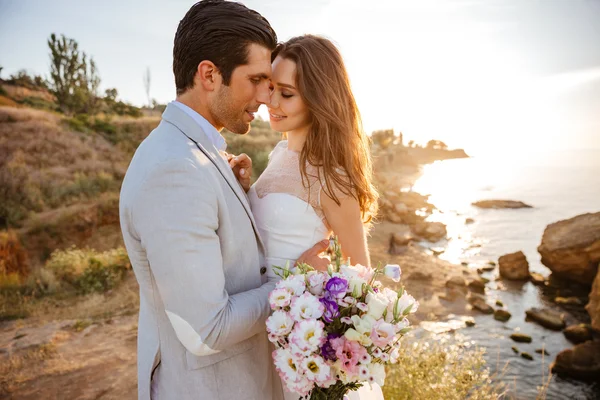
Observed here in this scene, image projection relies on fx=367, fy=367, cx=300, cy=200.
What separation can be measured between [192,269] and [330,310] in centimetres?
59

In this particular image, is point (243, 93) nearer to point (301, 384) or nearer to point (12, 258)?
point (301, 384)

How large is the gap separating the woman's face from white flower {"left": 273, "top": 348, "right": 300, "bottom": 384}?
1.77 meters

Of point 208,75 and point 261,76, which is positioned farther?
point 261,76

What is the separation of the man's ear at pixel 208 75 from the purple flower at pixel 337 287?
1.26m

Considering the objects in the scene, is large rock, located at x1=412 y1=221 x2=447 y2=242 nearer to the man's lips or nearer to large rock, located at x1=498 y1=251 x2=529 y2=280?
large rock, located at x1=498 y1=251 x2=529 y2=280

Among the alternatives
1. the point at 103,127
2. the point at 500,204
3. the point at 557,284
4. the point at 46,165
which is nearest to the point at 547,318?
the point at 557,284

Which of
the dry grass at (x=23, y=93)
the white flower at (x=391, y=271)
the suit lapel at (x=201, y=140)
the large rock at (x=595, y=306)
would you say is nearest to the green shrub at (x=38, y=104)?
the dry grass at (x=23, y=93)

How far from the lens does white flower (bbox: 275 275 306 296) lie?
1.62m

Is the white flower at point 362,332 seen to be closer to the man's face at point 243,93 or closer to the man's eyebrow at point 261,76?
the man's face at point 243,93

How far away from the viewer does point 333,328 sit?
5.23 feet

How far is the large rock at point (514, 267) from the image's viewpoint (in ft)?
45.4

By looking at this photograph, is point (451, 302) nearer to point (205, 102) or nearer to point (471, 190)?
point (205, 102)

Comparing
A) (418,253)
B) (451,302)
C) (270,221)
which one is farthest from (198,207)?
(418,253)

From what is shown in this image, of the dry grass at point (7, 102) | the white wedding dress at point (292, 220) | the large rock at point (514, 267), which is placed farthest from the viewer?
the dry grass at point (7, 102)
